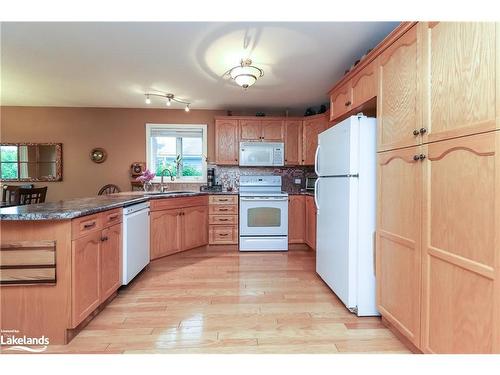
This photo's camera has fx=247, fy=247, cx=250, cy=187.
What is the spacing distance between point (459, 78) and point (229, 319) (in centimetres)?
196

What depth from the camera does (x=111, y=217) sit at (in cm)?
203

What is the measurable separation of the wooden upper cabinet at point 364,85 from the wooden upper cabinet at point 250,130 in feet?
6.92

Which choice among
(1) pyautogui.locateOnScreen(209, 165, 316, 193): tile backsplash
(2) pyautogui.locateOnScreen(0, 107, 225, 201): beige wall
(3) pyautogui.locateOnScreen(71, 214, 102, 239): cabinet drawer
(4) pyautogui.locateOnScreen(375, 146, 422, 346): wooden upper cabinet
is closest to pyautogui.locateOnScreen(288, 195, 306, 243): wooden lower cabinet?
(1) pyautogui.locateOnScreen(209, 165, 316, 193): tile backsplash

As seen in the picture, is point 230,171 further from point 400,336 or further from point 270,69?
point 400,336

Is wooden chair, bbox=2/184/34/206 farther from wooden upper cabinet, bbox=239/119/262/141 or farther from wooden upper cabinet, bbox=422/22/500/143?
wooden upper cabinet, bbox=422/22/500/143

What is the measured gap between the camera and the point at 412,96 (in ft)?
4.67

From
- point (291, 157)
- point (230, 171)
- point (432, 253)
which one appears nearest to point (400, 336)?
point (432, 253)

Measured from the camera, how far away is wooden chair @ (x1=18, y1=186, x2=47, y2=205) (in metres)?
2.91

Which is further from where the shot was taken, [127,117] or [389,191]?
[127,117]

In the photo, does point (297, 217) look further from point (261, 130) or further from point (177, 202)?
point (177, 202)

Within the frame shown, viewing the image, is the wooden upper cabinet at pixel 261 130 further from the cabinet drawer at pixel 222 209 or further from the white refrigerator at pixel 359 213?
the white refrigerator at pixel 359 213

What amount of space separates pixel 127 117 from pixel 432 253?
14.9 feet

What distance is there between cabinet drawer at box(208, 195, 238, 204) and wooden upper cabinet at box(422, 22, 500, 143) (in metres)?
2.74

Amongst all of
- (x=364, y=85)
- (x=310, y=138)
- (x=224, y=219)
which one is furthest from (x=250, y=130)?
(x=364, y=85)
